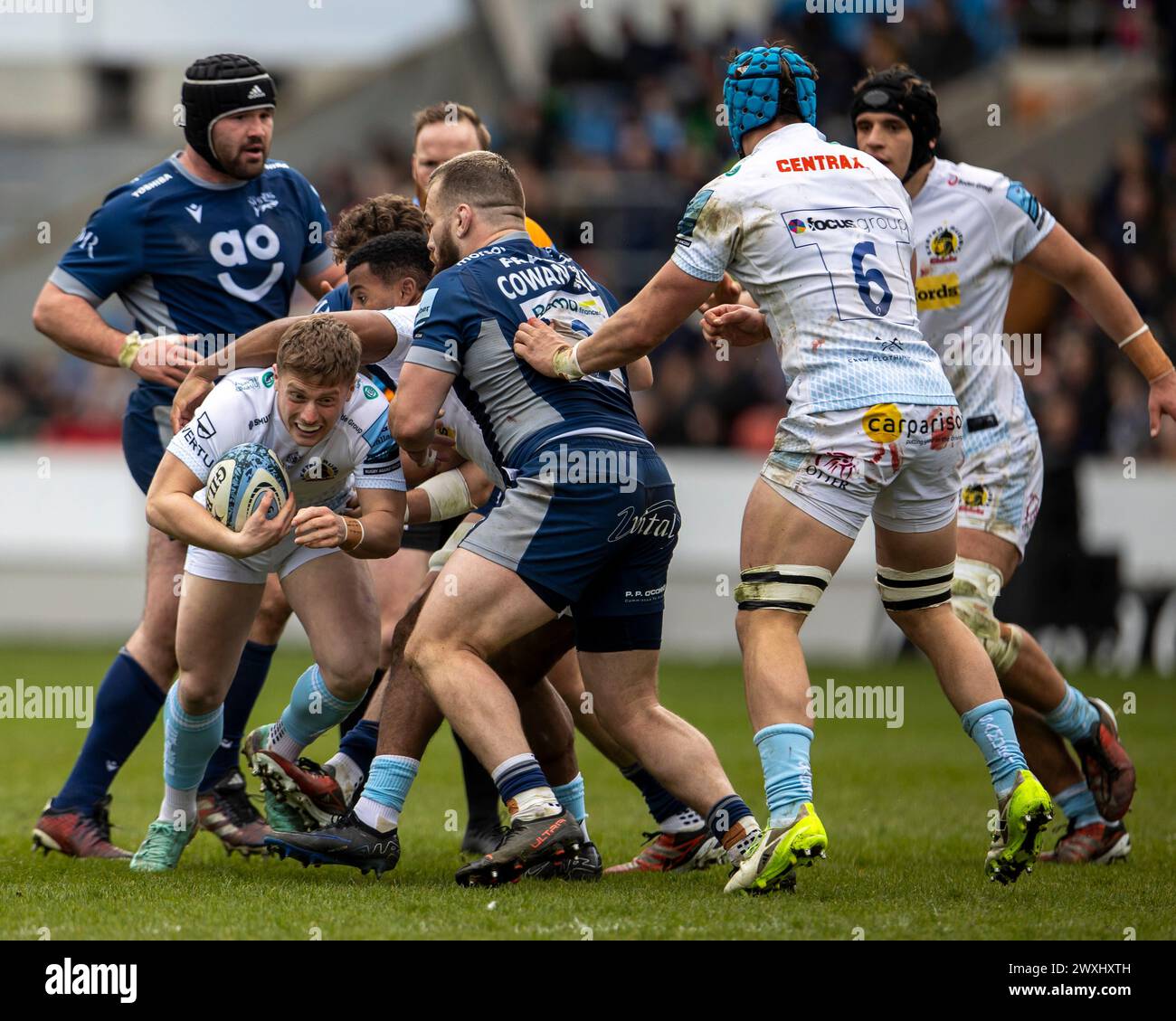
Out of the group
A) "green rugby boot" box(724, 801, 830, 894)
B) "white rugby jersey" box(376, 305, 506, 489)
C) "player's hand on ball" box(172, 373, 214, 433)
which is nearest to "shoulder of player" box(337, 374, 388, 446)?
"white rugby jersey" box(376, 305, 506, 489)

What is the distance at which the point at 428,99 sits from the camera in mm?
26453

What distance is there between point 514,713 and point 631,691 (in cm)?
43

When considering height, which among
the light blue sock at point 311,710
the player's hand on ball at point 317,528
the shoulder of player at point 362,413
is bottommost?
the light blue sock at point 311,710

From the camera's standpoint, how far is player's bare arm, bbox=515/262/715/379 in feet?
17.9

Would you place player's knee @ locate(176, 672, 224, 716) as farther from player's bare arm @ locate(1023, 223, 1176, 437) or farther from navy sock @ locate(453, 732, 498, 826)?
player's bare arm @ locate(1023, 223, 1176, 437)

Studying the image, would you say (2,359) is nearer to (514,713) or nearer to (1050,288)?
(1050,288)

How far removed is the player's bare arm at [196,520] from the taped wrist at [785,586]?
149 centimetres

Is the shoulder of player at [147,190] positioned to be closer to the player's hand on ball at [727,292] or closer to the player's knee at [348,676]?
the player's knee at [348,676]

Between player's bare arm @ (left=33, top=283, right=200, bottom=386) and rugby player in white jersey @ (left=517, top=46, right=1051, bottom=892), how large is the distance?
5.28 feet

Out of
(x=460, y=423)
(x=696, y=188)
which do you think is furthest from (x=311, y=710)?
(x=696, y=188)

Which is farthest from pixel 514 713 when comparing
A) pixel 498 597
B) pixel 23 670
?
pixel 23 670

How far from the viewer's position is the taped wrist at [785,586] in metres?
5.51

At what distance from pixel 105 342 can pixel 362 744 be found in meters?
1.86

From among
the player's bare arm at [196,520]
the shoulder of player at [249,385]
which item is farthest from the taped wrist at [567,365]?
the shoulder of player at [249,385]
